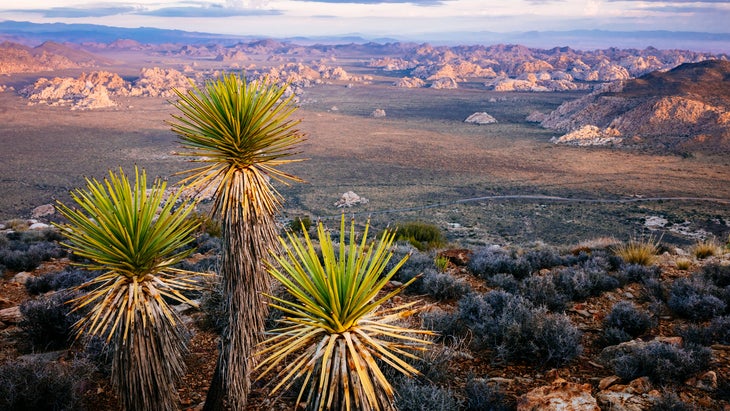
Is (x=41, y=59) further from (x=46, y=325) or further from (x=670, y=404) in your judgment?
(x=670, y=404)

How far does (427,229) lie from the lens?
1756cm

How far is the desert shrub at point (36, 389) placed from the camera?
176 inches

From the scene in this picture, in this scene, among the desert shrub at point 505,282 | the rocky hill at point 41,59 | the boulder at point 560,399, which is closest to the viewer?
the boulder at point 560,399

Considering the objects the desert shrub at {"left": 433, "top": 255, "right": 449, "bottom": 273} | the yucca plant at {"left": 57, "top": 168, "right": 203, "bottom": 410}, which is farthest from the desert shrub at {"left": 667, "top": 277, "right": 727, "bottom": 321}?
the yucca plant at {"left": 57, "top": 168, "right": 203, "bottom": 410}

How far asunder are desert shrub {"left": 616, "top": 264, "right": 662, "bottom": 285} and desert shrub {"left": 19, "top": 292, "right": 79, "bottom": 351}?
903 centimetres

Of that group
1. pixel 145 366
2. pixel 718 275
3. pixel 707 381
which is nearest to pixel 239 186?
pixel 145 366

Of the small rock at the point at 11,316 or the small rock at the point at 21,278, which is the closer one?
the small rock at the point at 11,316

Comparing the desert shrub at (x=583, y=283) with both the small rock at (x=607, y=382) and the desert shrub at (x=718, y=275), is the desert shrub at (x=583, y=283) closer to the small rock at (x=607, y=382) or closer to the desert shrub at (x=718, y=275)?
the desert shrub at (x=718, y=275)

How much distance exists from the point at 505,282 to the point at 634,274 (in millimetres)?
2444

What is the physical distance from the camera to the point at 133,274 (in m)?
3.79

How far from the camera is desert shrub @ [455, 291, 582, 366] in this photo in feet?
17.3

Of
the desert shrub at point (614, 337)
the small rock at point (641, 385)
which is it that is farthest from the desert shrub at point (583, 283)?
the small rock at point (641, 385)

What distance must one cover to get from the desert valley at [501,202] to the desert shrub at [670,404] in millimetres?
40

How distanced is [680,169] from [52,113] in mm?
89710
